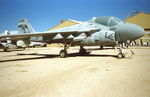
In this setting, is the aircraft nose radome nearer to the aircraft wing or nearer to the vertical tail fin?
the aircraft wing

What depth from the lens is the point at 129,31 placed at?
28.8 feet

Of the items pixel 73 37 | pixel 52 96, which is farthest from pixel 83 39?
pixel 52 96

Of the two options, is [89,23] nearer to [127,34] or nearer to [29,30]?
[127,34]

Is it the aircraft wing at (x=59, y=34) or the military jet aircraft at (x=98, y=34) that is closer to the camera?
the military jet aircraft at (x=98, y=34)

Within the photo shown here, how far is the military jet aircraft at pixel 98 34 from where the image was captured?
29.1 ft

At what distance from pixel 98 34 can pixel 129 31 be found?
221cm

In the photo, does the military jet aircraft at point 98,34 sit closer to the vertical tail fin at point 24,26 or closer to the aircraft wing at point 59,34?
the aircraft wing at point 59,34

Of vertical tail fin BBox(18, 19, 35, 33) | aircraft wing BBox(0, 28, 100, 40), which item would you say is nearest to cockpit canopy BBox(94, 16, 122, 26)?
aircraft wing BBox(0, 28, 100, 40)

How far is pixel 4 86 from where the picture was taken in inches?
148

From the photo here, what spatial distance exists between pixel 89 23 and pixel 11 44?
19.0 m

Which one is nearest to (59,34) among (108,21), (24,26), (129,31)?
(108,21)

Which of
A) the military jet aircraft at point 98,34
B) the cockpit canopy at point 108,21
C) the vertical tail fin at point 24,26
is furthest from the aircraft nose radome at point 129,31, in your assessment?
the vertical tail fin at point 24,26

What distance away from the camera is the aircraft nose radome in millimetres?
8641

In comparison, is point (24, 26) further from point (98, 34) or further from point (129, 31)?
point (129, 31)
